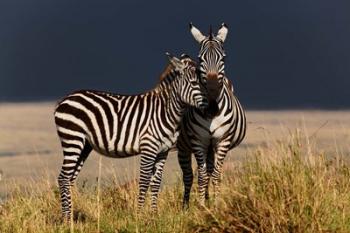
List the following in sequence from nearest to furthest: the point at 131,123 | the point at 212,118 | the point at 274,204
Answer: the point at 274,204 < the point at 212,118 < the point at 131,123

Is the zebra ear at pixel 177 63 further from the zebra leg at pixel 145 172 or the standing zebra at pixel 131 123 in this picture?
the zebra leg at pixel 145 172

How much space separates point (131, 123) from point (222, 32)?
2219mm

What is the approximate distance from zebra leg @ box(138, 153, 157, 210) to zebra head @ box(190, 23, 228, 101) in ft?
4.63

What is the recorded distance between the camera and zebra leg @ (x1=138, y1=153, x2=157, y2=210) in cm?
1202

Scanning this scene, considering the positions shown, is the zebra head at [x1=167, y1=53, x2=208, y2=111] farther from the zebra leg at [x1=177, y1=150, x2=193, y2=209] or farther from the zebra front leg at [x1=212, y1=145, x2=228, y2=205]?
the zebra leg at [x1=177, y1=150, x2=193, y2=209]

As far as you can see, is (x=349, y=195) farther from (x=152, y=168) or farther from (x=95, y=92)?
(x=95, y=92)

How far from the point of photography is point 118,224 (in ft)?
33.2

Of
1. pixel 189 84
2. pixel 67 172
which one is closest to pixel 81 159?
pixel 67 172

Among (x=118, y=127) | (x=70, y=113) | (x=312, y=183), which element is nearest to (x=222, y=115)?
(x=118, y=127)

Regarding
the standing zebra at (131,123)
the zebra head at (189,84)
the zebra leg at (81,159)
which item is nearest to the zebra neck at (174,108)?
the standing zebra at (131,123)

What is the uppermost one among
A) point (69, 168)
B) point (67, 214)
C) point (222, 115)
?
point (222, 115)

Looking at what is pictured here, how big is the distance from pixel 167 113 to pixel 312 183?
4486 mm

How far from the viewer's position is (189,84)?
12000mm

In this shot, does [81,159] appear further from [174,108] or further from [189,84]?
[189,84]
